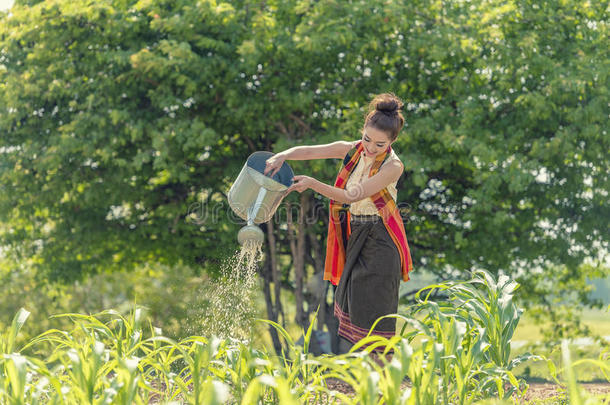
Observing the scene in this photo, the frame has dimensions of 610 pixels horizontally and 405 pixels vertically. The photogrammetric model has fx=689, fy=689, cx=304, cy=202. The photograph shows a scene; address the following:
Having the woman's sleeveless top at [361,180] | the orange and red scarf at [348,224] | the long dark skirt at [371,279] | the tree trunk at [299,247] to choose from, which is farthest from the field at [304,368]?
the tree trunk at [299,247]

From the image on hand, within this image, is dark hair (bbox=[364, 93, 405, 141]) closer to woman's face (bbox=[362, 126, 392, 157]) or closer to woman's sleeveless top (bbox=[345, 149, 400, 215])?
woman's face (bbox=[362, 126, 392, 157])

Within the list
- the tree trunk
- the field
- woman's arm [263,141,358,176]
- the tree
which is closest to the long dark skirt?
the field

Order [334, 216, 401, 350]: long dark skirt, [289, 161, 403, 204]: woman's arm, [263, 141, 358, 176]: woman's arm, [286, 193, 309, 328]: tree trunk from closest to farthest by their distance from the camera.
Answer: [289, 161, 403, 204]: woman's arm → [334, 216, 401, 350]: long dark skirt → [263, 141, 358, 176]: woman's arm → [286, 193, 309, 328]: tree trunk

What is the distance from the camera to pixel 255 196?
3797 mm

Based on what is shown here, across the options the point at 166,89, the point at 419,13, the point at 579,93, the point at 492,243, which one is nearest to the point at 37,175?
the point at 166,89

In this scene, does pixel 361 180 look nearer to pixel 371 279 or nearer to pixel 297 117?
pixel 371 279

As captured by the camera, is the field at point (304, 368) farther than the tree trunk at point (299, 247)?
No

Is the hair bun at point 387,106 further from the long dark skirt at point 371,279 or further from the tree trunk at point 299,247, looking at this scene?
the tree trunk at point 299,247

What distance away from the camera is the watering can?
368cm

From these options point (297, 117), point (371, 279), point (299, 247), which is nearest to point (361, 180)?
point (371, 279)

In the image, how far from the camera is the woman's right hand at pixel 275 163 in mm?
3633

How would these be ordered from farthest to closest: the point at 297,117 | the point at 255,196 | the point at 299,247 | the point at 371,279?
the point at 299,247
the point at 297,117
the point at 255,196
the point at 371,279

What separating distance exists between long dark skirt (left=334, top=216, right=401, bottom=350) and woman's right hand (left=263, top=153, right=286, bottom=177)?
1.65 feet

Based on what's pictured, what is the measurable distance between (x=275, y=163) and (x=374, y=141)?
1.76 feet
